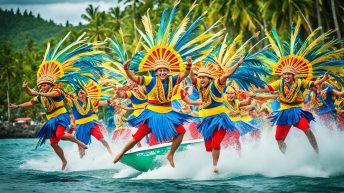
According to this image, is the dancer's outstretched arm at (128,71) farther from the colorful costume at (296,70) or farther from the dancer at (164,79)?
the colorful costume at (296,70)

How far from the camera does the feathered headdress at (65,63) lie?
14.0 m

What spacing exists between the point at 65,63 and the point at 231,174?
4.83 meters

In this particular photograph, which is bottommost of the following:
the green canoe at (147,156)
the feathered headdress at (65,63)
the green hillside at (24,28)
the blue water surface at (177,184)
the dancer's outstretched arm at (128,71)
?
the blue water surface at (177,184)

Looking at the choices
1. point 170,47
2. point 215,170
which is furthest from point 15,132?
point 215,170

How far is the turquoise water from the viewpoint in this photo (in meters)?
10.4

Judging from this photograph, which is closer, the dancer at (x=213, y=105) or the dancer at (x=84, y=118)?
the dancer at (x=213, y=105)

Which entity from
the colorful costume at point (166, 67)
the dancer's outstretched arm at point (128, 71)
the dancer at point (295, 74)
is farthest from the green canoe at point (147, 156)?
the dancer at point (295, 74)

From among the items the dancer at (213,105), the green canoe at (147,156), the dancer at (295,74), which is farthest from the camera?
the green canoe at (147,156)

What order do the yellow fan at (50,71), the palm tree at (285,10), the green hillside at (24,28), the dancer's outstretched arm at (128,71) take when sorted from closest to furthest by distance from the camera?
the dancer's outstretched arm at (128,71) < the yellow fan at (50,71) < the palm tree at (285,10) < the green hillside at (24,28)

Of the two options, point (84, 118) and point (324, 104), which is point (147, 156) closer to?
point (84, 118)

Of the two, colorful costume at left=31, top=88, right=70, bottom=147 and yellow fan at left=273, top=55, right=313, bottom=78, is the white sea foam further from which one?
colorful costume at left=31, top=88, right=70, bottom=147

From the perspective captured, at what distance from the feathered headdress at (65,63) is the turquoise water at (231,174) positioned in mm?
2252

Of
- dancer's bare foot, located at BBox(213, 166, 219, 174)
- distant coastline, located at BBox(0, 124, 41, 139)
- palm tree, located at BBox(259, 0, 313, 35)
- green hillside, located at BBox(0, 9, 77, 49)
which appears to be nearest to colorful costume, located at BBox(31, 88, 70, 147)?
dancer's bare foot, located at BBox(213, 166, 219, 174)

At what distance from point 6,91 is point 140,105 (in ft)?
215
